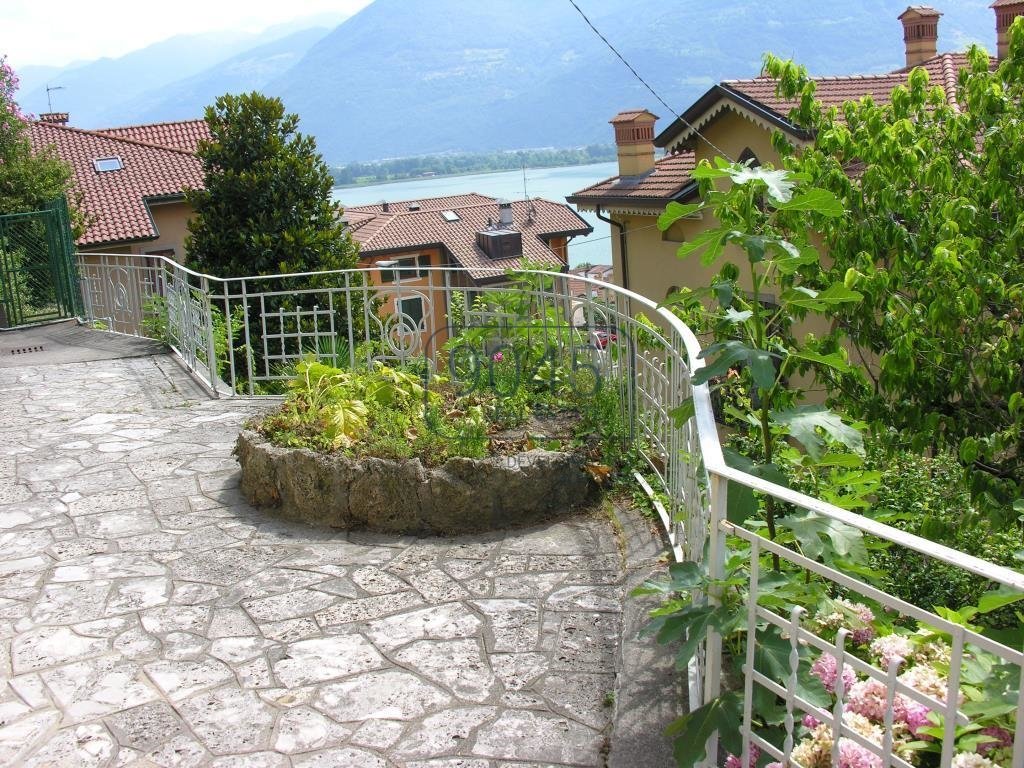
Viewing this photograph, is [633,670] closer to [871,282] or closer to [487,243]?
[871,282]

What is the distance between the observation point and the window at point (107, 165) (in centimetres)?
3391

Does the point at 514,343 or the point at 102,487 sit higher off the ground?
the point at 514,343

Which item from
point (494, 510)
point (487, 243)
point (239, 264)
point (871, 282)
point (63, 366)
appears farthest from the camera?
point (487, 243)

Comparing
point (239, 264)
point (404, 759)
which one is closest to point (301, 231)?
point (239, 264)

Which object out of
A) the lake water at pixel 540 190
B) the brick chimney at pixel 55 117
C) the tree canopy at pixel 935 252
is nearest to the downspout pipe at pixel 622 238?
the lake water at pixel 540 190

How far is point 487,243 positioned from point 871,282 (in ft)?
151

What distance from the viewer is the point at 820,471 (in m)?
4.64

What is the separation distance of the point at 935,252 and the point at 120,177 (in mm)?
33867

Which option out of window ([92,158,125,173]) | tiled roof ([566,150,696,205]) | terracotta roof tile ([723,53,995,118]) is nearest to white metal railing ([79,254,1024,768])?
terracotta roof tile ([723,53,995,118])

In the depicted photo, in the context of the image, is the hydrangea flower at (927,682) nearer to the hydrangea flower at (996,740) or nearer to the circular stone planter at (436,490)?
the hydrangea flower at (996,740)

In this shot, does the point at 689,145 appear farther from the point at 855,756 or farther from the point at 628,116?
the point at 855,756

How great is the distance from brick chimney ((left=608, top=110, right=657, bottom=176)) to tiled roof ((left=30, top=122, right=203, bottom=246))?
526 inches

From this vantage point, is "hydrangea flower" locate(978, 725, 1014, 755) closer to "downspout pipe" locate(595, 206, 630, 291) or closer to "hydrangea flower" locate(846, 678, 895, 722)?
"hydrangea flower" locate(846, 678, 895, 722)

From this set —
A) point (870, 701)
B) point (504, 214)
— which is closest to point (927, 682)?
point (870, 701)
